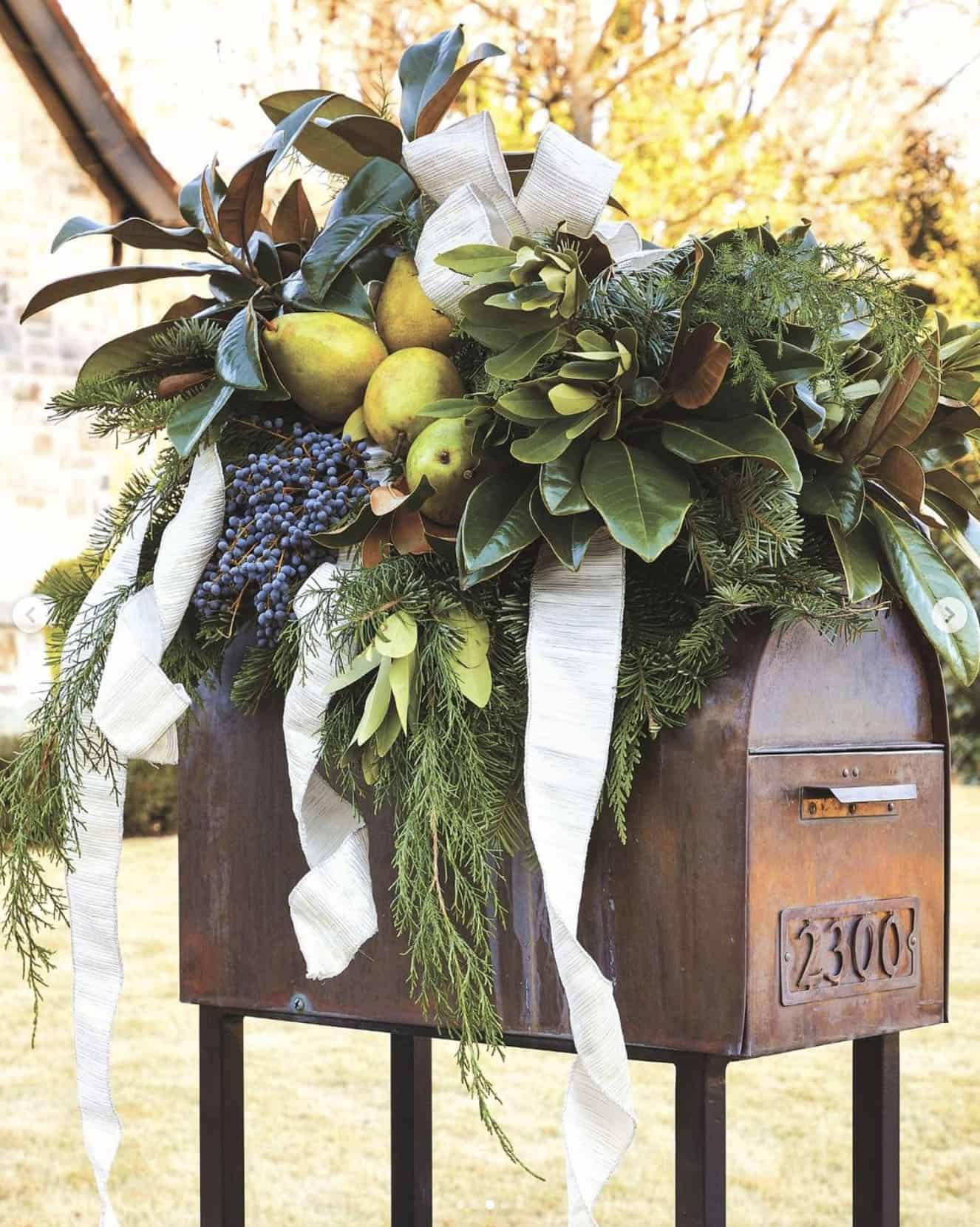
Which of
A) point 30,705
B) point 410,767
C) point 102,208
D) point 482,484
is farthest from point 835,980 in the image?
point 102,208

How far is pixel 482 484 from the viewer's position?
1036 millimetres

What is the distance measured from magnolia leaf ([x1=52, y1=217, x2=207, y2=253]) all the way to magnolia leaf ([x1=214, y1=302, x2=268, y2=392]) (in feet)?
0.31

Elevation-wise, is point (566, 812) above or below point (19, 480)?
below

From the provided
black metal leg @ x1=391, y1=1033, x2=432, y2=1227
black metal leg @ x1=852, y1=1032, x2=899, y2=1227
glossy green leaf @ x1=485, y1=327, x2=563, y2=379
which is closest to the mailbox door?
black metal leg @ x1=852, y1=1032, x2=899, y2=1227

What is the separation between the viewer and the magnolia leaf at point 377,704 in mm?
1055

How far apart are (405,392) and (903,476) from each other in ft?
1.24

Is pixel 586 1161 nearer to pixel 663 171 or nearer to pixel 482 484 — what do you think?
pixel 482 484

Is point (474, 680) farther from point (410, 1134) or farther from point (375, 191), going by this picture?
point (410, 1134)

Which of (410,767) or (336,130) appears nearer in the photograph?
(410,767)

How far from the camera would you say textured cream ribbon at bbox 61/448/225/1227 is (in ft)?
3.67

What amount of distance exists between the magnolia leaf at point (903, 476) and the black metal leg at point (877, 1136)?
1.69 ft

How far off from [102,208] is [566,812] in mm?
5498

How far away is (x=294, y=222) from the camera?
4.30 feet

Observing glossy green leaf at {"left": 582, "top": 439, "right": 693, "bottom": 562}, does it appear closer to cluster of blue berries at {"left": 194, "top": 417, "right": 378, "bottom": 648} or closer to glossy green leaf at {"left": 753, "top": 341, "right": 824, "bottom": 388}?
glossy green leaf at {"left": 753, "top": 341, "right": 824, "bottom": 388}
